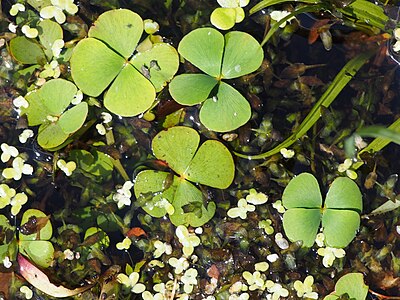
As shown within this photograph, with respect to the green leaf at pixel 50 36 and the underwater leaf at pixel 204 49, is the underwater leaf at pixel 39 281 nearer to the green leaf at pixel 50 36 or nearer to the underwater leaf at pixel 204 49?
the green leaf at pixel 50 36

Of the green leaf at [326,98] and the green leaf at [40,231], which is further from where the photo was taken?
the green leaf at [326,98]

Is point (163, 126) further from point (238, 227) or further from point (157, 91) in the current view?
point (238, 227)

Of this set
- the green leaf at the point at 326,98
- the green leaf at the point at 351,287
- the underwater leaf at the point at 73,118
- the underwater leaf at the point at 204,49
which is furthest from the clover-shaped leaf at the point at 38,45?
the green leaf at the point at 351,287

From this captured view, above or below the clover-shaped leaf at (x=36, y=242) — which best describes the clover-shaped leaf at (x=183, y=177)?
above

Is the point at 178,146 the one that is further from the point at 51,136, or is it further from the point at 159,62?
the point at 51,136

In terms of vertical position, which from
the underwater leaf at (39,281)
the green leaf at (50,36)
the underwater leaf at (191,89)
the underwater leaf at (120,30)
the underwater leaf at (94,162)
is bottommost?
the underwater leaf at (39,281)

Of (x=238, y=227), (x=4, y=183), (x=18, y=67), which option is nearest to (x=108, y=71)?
(x=18, y=67)

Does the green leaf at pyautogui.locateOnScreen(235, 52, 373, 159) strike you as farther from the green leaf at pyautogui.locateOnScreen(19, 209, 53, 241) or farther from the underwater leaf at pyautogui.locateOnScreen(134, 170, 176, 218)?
the green leaf at pyautogui.locateOnScreen(19, 209, 53, 241)

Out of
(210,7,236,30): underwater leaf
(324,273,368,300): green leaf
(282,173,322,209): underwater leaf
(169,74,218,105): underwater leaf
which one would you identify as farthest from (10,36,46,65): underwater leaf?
(324,273,368,300): green leaf
